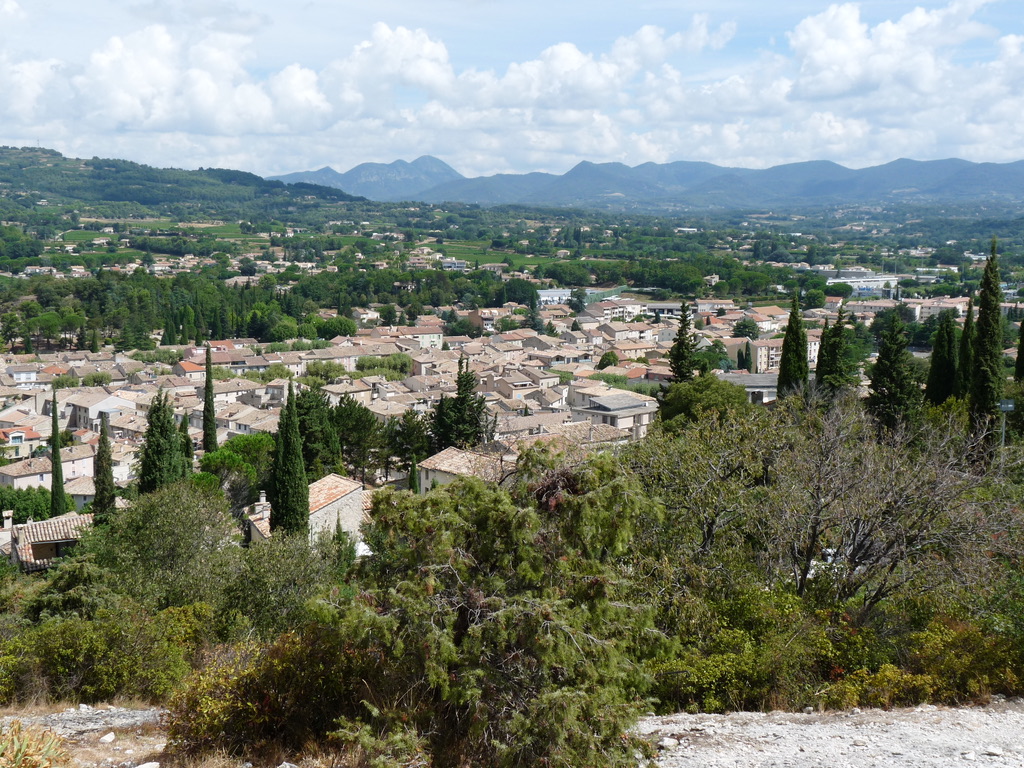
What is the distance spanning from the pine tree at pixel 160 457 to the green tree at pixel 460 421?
801 centimetres

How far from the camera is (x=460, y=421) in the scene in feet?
89.7

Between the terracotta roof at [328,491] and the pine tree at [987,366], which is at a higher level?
the pine tree at [987,366]

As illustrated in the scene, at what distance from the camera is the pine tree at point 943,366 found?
22797mm

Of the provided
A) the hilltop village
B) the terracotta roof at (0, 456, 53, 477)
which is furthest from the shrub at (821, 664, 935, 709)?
the terracotta roof at (0, 456, 53, 477)

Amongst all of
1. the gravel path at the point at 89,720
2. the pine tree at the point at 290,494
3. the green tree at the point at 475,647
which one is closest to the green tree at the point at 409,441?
the pine tree at the point at 290,494

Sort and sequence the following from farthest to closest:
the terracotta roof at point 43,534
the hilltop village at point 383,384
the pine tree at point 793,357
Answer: the hilltop village at point 383,384
the pine tree at point 793,357
the terracotta roof at point 43,534

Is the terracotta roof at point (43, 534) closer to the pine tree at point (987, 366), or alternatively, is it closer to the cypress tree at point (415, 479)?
the cypress tree at point (415, 479)

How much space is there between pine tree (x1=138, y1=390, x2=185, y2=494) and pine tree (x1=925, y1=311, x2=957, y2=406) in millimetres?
18721

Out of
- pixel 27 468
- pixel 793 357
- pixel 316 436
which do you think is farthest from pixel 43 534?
pixel 793 357

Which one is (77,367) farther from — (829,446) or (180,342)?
(829,446)

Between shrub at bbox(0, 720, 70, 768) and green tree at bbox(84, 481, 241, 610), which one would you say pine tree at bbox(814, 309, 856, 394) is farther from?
shrub at bbox(0, 720, 70, 768)

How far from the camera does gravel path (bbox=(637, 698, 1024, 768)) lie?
629cm

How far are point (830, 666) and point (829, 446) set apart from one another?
10.3ft

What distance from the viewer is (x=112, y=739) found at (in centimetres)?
689
